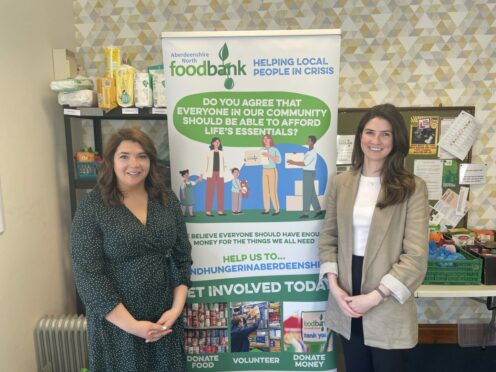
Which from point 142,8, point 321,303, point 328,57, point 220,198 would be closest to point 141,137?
point 220,198

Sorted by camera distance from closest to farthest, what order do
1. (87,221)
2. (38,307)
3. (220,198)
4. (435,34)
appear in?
(87,221) < (220,198) < (38,307) < (435,34)

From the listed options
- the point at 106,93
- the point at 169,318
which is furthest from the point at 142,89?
the point at 169,318

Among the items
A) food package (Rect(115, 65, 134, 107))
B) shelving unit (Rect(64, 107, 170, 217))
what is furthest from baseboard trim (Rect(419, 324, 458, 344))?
food package (Rect(115, 65, 134, 107))

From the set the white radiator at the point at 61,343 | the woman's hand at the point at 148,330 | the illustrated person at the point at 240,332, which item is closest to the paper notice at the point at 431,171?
the illustrated person at the point at 240,332

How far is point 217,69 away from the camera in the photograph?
1774 mm

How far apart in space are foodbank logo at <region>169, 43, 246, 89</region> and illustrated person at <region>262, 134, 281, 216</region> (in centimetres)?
32

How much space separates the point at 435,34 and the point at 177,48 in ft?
5.69

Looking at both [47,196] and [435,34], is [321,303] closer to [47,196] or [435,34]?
[47,196]

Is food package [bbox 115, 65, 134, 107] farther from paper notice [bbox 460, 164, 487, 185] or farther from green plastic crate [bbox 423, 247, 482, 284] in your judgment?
paper notice [bbox 460, 164, 487, 185]

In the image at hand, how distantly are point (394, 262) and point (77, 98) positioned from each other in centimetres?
182

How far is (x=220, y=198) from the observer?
1.87 metres

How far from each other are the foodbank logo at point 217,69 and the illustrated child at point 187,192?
1.53 feet

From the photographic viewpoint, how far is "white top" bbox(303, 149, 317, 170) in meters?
1.82

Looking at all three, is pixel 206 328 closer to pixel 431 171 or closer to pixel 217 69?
pixel 217 69
